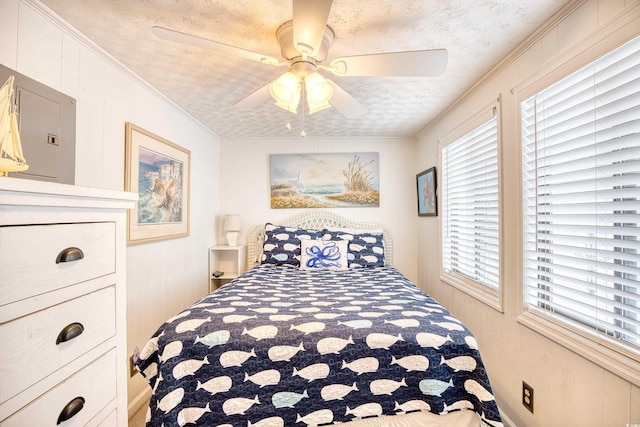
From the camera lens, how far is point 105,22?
4.80 ft

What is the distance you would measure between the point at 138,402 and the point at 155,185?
1627mm

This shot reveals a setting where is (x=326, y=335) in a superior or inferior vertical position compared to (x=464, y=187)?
inferior

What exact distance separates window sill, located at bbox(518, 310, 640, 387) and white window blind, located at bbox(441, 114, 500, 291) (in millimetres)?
415

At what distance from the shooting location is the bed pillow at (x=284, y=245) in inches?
117

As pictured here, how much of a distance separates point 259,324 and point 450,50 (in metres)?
1.92

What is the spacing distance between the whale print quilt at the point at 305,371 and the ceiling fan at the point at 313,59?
1.25 meters

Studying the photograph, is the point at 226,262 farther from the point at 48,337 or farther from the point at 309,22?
the point at 309,22

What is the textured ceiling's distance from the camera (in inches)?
53.0

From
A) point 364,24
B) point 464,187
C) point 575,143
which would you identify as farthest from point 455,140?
point 364,24

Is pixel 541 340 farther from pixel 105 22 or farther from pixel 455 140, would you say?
pixel 105 22

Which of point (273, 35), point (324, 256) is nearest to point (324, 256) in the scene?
point (324, 256)

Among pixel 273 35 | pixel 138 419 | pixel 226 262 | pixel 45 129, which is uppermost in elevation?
pixel 273 35

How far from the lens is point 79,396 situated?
0.83 meters

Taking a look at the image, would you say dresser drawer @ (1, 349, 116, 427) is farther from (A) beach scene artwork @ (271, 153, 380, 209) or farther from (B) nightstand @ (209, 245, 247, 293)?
(A) beach scene artwork @ (271, 153, 380, 209)
